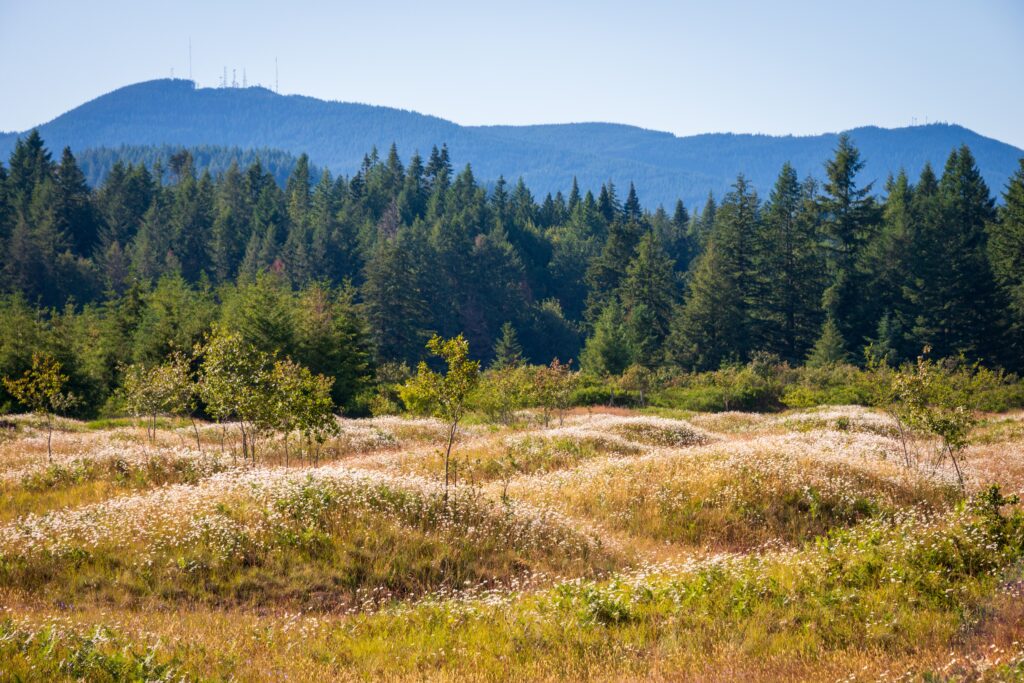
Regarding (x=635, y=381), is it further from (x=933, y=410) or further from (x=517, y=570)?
(x=517, y=570)

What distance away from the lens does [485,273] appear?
107688mm

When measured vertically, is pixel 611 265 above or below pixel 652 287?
above

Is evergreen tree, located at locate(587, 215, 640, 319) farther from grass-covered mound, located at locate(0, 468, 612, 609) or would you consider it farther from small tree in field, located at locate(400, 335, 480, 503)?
grass-covered mound, located at locate(0, 468, 612, 609)

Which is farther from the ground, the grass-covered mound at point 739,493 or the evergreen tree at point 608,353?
the grass-covered mound at point 739,493

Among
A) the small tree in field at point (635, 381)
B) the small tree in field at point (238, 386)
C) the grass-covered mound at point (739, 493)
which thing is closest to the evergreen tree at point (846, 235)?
the small tree in field at point (635, 381)

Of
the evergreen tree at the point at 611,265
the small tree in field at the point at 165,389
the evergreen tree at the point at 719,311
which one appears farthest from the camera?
the evergreen tree at the point at 611,265

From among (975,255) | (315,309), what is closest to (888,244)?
(975,255)

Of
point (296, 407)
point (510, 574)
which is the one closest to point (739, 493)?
point (510, 574)

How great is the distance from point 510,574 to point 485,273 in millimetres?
96810

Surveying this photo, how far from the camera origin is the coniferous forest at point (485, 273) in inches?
2228

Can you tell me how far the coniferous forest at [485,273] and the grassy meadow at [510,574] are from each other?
22.4 metres

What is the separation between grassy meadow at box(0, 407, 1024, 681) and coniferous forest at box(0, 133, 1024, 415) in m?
22.4

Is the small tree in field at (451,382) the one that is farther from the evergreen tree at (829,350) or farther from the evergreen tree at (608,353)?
the evergreen tree at (829,350)

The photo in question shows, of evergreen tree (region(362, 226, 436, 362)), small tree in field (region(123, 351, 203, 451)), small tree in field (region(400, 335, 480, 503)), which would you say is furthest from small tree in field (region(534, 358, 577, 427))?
evergreen tree (region(362, 226, 436, 362))
